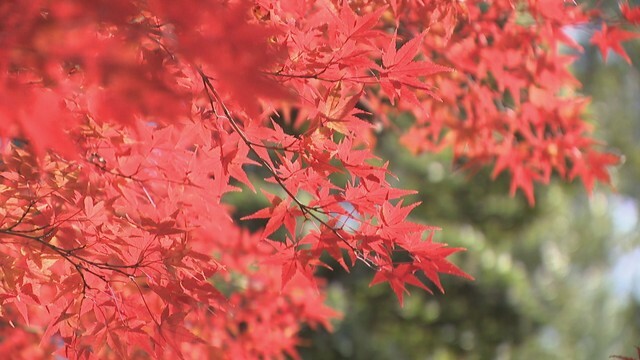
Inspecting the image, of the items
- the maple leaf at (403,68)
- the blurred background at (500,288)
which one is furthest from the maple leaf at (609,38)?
the blurred background at (500,288)

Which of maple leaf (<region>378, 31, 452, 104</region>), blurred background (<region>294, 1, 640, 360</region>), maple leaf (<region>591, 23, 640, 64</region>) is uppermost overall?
maple leaf (<region>378, 31, 452, 104</region>)

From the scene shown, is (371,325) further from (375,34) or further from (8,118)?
(8,118)

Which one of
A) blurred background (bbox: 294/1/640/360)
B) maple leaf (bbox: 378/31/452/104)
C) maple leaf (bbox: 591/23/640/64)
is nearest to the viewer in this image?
maple leaf (bbox: 378/31/452/104)

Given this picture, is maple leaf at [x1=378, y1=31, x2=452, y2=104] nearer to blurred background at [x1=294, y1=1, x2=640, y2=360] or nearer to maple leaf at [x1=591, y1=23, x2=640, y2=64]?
maple leaf at [x1=591, y1=23, x2=640, y2=64]

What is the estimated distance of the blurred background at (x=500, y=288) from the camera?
6.07m

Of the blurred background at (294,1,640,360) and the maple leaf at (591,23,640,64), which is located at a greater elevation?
the maple leaf at (591,23,640,64)

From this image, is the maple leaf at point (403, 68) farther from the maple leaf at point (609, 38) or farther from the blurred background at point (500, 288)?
the blurred background at point (500, 288)

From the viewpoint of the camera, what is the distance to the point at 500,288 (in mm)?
6277

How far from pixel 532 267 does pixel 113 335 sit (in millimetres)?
6550

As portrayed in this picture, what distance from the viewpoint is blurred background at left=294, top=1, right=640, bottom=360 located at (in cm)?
607

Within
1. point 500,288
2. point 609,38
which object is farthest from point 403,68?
point 500,288

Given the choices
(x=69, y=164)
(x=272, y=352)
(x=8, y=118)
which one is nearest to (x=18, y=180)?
(x=69, y=164)

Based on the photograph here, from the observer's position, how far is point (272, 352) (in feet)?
7.71

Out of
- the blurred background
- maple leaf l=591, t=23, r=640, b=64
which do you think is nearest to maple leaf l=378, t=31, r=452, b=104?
maple leaf l=591, t=23, r=640, b=64
